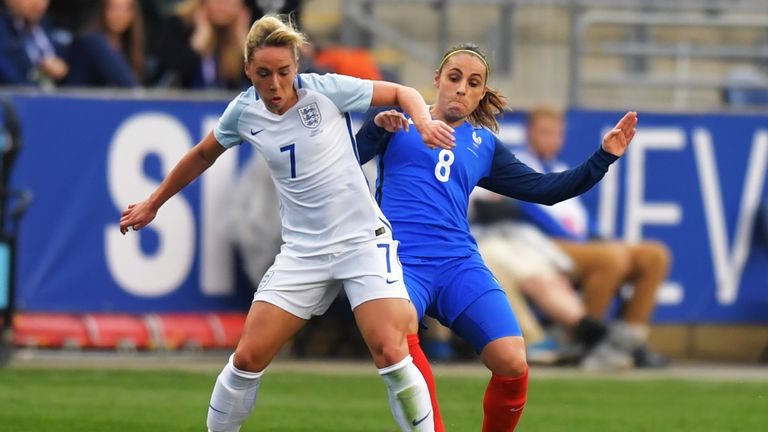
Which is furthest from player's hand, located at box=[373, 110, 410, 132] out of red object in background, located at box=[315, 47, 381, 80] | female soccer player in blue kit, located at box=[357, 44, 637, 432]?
red object in background, located at box=[315, 47, 381, 80]

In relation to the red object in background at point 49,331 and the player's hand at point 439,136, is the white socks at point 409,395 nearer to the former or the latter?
the player's hand at point 439,136

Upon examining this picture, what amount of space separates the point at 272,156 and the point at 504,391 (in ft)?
5.16

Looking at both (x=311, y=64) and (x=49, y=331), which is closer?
(x=49, y=331)

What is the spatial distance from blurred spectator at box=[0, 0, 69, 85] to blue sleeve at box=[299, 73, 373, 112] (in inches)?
264

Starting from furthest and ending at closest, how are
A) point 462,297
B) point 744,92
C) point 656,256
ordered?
1. point 744,92
2. point 656,256
3. point 462,297

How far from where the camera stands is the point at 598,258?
13766 mm

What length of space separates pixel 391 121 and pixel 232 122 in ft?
2.41

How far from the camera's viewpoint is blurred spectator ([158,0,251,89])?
14.1m

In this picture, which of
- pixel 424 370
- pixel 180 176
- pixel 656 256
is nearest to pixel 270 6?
pixel 656 256

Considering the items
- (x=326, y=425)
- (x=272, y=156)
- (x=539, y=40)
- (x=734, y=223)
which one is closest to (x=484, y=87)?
(x=272, y=156)

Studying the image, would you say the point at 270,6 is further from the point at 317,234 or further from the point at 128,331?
the point at 317,234

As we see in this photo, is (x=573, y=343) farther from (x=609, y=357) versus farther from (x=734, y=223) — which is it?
(x=734, y=223)

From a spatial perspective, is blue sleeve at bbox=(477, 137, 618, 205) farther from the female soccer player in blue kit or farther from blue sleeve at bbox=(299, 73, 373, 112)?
blue sleeve at bbox=(299, 73, 373, 112)

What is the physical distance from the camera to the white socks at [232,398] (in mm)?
7121
